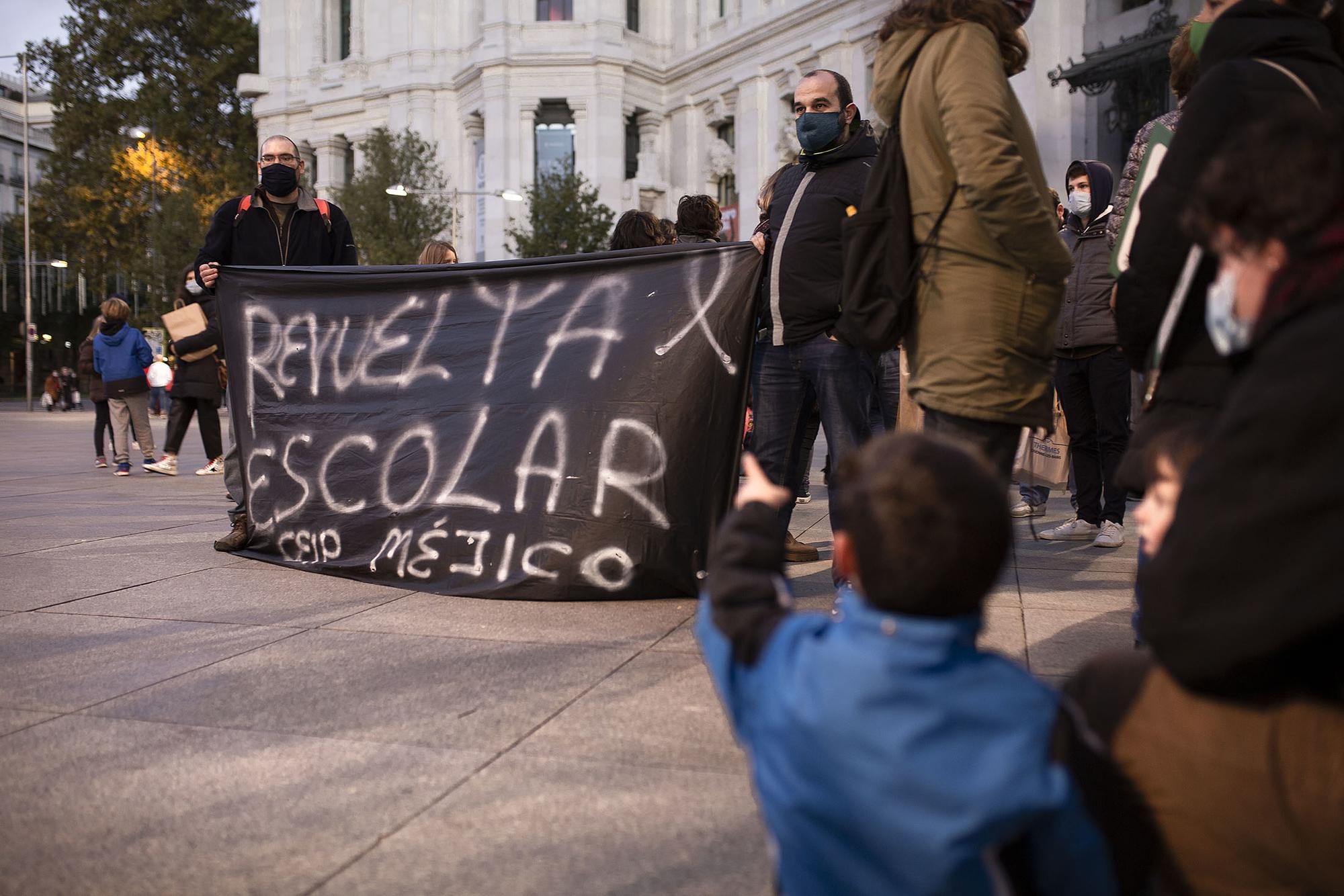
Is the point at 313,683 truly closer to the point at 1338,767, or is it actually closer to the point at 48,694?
the point at 48,694

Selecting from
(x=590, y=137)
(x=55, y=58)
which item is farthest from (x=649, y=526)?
(x=55, y=58)

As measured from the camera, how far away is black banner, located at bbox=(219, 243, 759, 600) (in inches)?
178

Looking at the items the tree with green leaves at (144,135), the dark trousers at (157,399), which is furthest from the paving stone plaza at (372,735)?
the tree with green leaves at (144,135)

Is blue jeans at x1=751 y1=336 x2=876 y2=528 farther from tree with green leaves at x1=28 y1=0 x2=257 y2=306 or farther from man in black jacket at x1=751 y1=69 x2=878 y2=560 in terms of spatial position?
tree with green leaves at x1=28 y1=0 x2=257 y2=306

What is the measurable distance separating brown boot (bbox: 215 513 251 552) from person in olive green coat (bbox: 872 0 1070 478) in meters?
3.65

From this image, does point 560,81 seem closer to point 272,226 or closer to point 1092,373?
point 272,226

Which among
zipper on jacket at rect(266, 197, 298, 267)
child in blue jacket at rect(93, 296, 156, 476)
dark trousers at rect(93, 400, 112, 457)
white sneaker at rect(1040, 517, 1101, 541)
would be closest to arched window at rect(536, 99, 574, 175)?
dark trousers at rect(93, 400, 112, 457)

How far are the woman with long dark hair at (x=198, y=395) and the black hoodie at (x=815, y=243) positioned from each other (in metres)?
6.11

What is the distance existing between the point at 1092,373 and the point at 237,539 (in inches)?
171

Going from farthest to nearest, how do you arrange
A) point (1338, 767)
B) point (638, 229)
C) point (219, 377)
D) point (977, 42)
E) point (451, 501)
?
point (219, 377) → point (638, 229) → point (451, 501) → point (977, 42) → point (1338, 767)

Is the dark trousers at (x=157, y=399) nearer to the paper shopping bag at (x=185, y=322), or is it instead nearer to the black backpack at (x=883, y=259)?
the paper shopping bag at (x=185, y=322)

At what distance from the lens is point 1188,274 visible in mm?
2258

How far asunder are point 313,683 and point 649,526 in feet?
4.79

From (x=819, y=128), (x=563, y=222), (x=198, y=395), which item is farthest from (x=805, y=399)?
(x=563, y=222)
